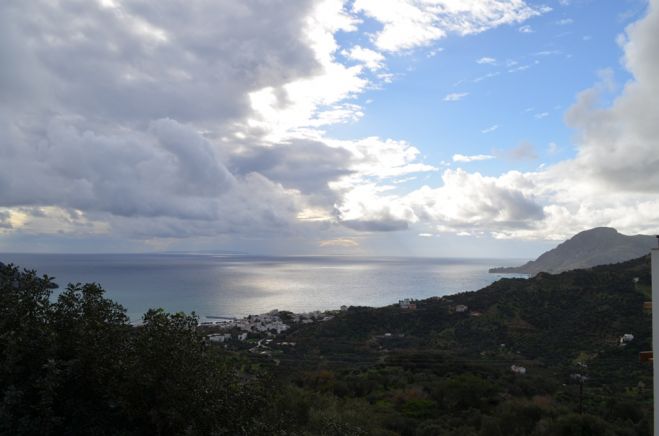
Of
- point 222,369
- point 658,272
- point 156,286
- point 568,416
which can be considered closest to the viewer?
point 658,272

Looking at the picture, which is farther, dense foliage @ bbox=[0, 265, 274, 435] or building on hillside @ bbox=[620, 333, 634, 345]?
A: building on hillside @ bbox=[620, 333, 634, 345]

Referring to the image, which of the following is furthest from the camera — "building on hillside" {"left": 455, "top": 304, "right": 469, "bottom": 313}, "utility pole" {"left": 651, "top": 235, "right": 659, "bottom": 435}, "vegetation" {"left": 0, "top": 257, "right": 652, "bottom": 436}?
"building on hillside" {"left": 455, "top": 304, "right": 469, "bottom": 313}

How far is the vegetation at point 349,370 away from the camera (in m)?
5.76

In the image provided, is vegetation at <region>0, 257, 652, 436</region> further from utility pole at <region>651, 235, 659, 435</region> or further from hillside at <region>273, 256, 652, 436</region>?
utility pole at <region>651, 235, 659, 435</region>

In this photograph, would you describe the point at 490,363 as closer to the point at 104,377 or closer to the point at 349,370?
the point at 349,370

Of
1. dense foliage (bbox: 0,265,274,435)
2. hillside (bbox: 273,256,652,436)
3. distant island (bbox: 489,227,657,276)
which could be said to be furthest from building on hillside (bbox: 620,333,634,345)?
distant island (bbox: 489,227,657,276)

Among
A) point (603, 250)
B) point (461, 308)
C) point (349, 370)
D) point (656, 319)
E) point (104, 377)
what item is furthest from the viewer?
point (603, 250)

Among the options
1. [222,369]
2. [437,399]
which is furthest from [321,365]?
[222,369]

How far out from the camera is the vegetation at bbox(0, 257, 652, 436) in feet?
18.9

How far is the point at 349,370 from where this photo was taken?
28500mm

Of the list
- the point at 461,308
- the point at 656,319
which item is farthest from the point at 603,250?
the point at 656,319

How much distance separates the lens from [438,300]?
61.3 metres

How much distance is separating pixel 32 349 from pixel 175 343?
1.80m

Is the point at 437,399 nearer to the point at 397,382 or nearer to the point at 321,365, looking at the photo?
the point at 397,382
